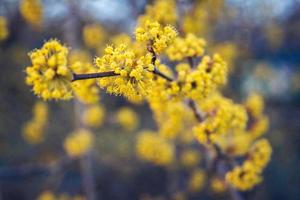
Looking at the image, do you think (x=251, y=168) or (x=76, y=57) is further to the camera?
(x=76, y=57)

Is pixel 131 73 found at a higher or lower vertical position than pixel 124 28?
lower

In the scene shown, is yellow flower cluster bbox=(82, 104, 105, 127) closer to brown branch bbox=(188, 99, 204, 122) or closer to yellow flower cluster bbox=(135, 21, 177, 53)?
brown branch bbox=(188, 99, 204, 122)

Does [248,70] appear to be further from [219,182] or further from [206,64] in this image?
[206,64]

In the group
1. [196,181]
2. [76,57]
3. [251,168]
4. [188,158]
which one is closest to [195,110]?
[251,168]

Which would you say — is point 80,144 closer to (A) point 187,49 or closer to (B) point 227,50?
(B) point 227,50

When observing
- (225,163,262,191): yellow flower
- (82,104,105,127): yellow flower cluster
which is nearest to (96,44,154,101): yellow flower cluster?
(225,163,262,191): yellow flower

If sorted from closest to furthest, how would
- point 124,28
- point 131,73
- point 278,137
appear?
point 131,73 < point 278,137 < point 124,28

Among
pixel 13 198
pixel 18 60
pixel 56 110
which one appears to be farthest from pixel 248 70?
pixel 13 198

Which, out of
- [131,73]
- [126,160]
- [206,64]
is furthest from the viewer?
[126,160]
